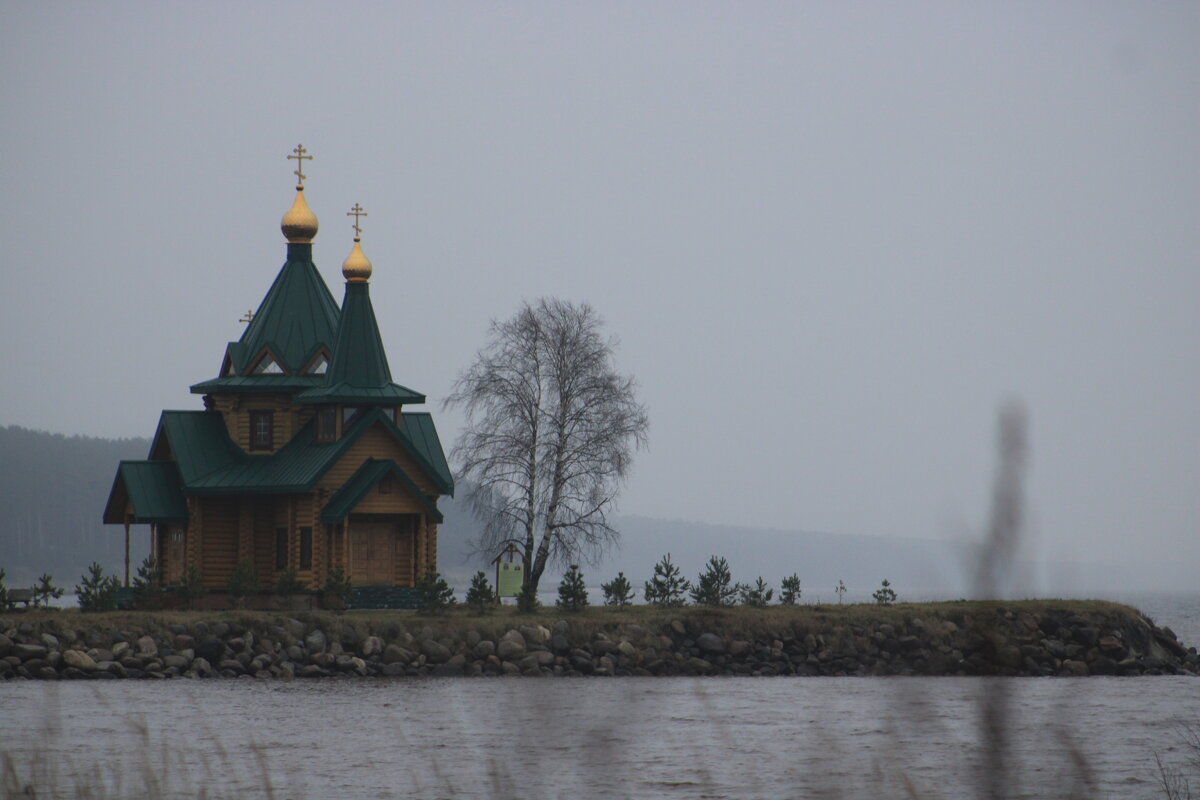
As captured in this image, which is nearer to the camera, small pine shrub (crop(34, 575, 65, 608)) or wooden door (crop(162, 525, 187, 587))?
small pine shrub (crop(34, 575, 65, 608))

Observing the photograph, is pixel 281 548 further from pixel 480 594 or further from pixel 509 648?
pixel 509 648

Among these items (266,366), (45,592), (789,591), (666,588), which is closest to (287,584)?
(45,592)

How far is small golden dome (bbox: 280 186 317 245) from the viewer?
4534 cm

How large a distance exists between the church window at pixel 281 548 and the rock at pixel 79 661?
951cm

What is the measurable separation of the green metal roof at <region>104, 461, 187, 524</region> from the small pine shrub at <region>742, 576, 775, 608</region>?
15.8 m

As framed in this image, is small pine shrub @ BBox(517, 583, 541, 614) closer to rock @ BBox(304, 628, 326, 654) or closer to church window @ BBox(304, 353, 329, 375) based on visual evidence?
rock @ BBox(304, 628, 326, 654)

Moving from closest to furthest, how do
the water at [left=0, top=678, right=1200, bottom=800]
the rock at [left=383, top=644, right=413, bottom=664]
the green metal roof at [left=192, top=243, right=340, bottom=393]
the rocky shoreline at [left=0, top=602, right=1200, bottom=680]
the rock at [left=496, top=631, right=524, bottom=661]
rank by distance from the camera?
the water at [left=0, top=678, right=1200, bottom=800] → the rocky shoreline at [left=0, top=602, right=1200, bottom=680] → the rock at [left=383, top=644, right=413, bottom=664] → the rock at [left=496, top=631, right=524, bottom=661] → the green metal roof at [left=192, top=243, right=340, bottom=393]

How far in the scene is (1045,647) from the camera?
37750 millimetres

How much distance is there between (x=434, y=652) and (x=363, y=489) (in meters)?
6.93

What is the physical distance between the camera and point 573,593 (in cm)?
3803

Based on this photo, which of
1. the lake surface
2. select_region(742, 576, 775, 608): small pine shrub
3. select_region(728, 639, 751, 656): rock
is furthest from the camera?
select_region(742, 576, 775, 608): small pine shrub

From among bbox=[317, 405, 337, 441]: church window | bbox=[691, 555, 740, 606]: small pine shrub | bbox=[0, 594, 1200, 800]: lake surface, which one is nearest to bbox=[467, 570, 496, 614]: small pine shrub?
bbox=[0, 594, 1200, 800]: lake surface

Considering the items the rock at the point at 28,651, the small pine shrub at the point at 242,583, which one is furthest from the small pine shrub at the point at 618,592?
the rock at the point at 28,651

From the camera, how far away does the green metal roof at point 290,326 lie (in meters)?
43.3
